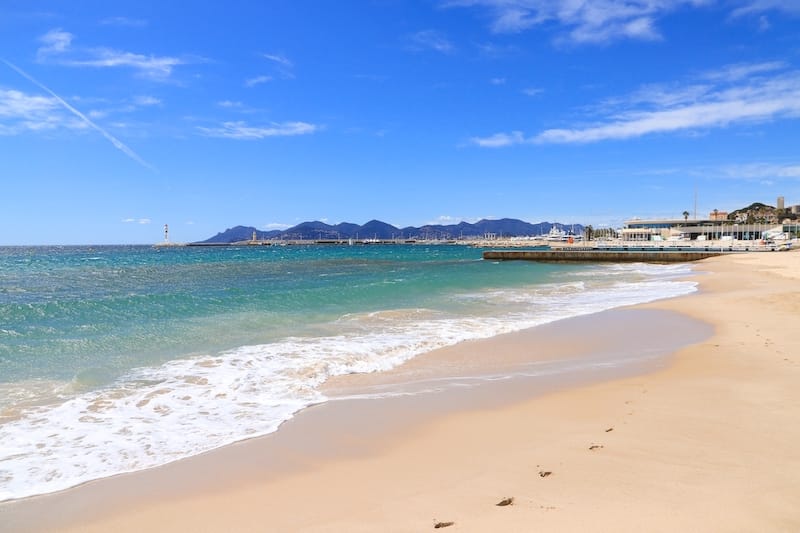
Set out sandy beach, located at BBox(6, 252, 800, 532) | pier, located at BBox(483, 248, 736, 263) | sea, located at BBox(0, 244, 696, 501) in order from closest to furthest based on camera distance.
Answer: sandy beach, located at BBox(6, 252, 800, 532) → sea, located at BBox(0, 244, 696, 501) → pier, located at BBox(483, 248, 736, 263)

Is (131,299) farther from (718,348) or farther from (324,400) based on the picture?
(718,348)

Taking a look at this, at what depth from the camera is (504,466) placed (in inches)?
190

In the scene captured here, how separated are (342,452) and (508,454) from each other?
182 centimetres

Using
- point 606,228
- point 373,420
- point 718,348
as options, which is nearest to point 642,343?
point 718,348

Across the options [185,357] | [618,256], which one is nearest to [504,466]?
[185,357]

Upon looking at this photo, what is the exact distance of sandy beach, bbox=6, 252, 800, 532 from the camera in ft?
12.6

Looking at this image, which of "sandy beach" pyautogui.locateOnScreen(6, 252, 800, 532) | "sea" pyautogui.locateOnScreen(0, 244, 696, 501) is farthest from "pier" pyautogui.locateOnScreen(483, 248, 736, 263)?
"sandy beach" pyautogui.locateOnScreen(6, 252, 800, 532)

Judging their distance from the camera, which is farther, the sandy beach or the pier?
the pier

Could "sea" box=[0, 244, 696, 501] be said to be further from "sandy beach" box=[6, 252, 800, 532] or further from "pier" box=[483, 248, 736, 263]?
"pier" box=[483, 248, 736, 263]

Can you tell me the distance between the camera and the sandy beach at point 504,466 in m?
3.83

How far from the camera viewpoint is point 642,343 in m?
11.4

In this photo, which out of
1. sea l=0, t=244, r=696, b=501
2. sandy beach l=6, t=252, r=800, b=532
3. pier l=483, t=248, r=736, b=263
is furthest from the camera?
pier l=483, t=248, r=736, b=263

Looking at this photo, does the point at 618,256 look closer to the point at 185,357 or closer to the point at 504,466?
the point at 185,357

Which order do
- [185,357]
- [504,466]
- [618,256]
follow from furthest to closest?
[618,256] → [185,357] → [504,466]
